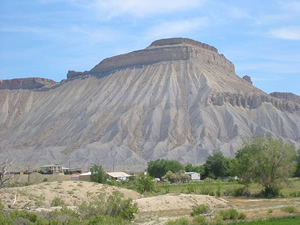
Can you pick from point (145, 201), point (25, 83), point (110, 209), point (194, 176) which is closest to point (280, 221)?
point (110, 209)

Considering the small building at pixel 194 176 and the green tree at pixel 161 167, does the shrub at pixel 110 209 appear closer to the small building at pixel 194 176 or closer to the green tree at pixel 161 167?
the small building at pixel 194 176

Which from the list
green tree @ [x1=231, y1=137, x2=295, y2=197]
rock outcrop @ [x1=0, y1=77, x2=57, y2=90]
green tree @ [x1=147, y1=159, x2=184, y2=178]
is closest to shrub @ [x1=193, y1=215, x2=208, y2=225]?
green tree @ [x1=231, y1=137, x2=295, y2=197]

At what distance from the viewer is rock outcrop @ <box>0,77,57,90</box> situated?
186 m

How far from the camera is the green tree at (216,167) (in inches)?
3275

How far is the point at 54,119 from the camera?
153m

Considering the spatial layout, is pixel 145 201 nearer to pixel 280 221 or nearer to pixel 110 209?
pixel 110 209

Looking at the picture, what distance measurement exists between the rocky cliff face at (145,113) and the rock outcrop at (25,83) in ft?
22.5

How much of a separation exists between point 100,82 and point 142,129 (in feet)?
124

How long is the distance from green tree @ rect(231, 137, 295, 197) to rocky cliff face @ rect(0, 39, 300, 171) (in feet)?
228

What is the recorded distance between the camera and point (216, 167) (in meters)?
84.2

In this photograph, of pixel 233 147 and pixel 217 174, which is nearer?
pixel 217 174

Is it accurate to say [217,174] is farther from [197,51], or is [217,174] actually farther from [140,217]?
[197,51]

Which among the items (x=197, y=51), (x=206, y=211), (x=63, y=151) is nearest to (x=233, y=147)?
(x=63, y=151)

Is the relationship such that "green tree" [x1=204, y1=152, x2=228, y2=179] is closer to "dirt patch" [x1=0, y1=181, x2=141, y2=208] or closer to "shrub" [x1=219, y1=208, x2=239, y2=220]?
"dirt patch" [x1=0, y1=181, x2=141, y2=208]
